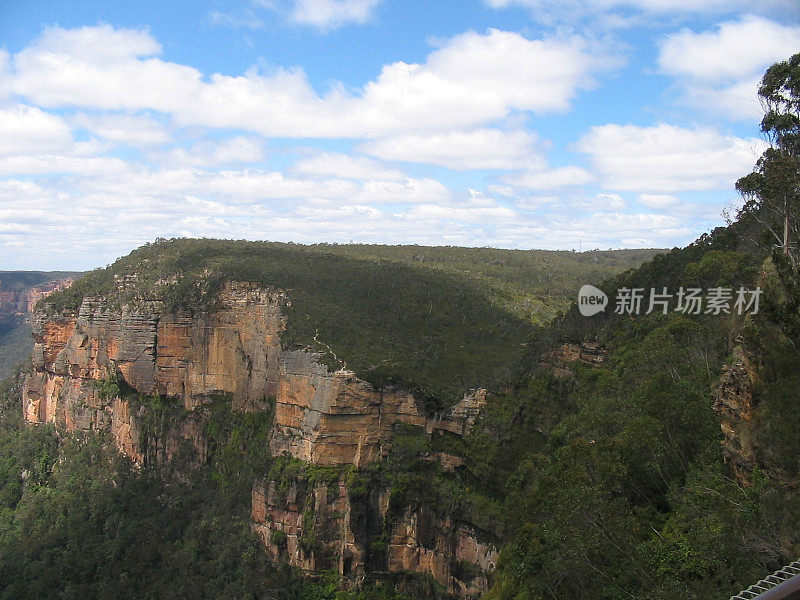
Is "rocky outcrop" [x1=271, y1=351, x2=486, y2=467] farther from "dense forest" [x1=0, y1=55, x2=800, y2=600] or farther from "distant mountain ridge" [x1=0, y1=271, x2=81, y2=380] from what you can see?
"distant mountain ridge" [x1=0, y1=271, x2=81, y2=380]

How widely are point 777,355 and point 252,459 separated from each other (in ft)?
122

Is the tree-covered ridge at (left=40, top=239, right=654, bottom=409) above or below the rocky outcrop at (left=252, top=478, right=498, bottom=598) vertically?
above

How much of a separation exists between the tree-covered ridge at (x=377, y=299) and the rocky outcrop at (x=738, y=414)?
→ 2387 cm

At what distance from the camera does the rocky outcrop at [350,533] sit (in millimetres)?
38500

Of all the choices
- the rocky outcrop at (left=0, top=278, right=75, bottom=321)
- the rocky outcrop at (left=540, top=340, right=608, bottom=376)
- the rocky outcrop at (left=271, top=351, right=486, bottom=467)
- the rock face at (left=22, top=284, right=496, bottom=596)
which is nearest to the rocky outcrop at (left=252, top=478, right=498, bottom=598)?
the rock face at (left=22, top=284, right=496, bottom=596)

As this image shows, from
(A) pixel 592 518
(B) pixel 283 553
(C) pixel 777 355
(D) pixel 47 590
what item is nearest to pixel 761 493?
(C) pixel 777 355

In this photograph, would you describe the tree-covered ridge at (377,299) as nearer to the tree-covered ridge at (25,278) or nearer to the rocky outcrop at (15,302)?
the rocky outcrop at (15,302)

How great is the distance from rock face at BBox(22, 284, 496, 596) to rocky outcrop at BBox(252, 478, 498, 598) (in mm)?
64

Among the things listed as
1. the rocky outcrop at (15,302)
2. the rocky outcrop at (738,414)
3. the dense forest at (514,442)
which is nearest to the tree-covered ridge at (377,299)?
the dense forest at (514,442)

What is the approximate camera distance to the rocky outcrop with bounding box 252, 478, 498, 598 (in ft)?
126

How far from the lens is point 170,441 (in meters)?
51.1

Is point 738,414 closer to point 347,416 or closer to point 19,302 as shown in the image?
point 347,416

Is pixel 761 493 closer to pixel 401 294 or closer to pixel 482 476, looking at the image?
pixel 482 476

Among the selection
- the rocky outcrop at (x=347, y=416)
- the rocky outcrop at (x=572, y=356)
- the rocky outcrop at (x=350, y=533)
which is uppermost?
the rocky outcrop at (x=572, y=356)
